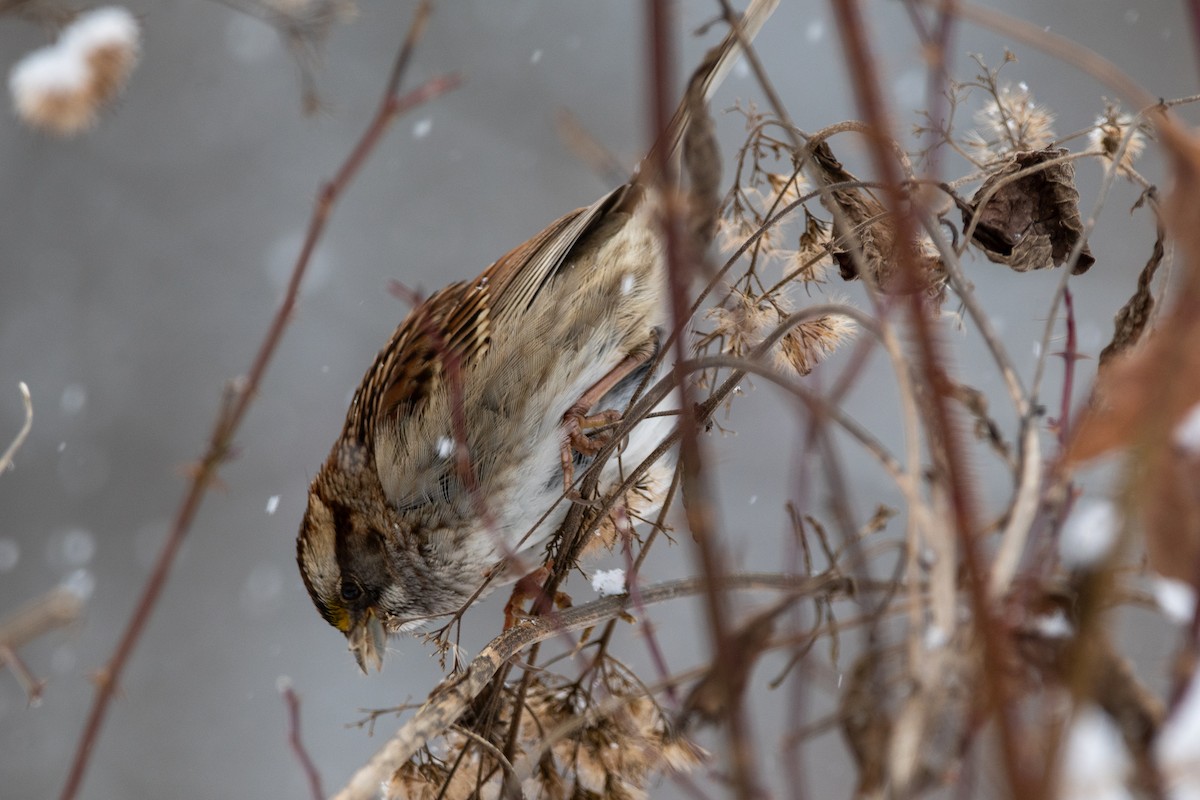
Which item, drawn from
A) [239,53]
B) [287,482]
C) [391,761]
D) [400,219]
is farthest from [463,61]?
[391,761]

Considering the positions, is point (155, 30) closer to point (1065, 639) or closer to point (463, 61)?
point (463, 61)

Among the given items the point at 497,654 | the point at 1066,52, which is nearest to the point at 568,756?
the point at 497,654

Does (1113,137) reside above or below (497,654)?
above

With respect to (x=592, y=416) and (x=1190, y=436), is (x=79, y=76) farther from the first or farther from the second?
(x=1190, y=436)

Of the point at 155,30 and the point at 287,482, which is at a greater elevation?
the point at 155,30

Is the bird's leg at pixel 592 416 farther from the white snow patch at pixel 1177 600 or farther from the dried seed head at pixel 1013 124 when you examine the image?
the white snow patch at pixel 1177 600

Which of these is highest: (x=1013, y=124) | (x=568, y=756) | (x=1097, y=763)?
(x=1013, y=124)

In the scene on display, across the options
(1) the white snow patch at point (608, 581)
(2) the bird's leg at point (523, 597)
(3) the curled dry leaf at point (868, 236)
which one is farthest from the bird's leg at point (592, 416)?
(3) the curled dry leaf at point (868, 236)
